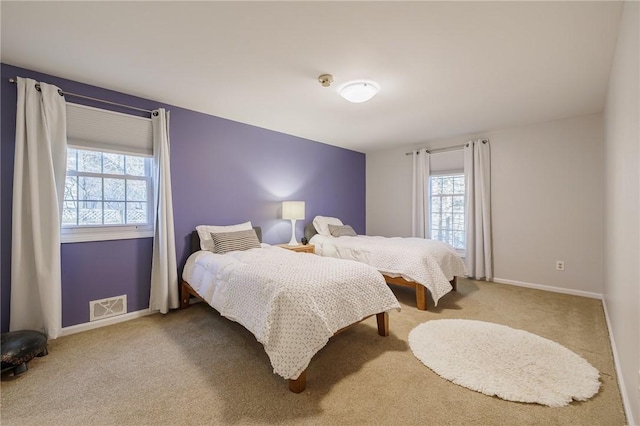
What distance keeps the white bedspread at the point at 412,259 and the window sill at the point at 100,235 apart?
7.69 ft

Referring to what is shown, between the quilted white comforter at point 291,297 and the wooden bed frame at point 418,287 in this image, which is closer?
the quilted white comforter at point 291,297

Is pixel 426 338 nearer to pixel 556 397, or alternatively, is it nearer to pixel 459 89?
pixel 556 397

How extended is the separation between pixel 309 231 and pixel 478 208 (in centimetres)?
263

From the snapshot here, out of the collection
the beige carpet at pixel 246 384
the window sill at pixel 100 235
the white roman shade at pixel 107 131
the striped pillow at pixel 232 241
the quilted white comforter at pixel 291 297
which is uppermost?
the white roman shade at pixel 107 131

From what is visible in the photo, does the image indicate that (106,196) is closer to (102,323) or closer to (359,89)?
(102,323)

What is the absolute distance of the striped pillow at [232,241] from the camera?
305cm

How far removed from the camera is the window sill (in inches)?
99.0

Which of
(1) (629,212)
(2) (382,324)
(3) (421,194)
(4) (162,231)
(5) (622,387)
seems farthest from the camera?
(3) (421,194)

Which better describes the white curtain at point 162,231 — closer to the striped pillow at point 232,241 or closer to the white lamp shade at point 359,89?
the striped pillow at point 232,241

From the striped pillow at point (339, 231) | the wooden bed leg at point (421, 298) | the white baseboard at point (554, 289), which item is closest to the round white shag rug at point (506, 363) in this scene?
the wooden bed leg at point (421, 298)

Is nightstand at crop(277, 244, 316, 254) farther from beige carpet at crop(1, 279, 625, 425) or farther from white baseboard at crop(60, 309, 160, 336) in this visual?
white baseboard at crop(60, 309, 160, 336)

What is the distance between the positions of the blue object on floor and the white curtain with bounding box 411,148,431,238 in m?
4.77

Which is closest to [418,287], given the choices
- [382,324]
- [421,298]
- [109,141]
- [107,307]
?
[421,298]

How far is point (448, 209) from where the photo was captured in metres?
4.71
